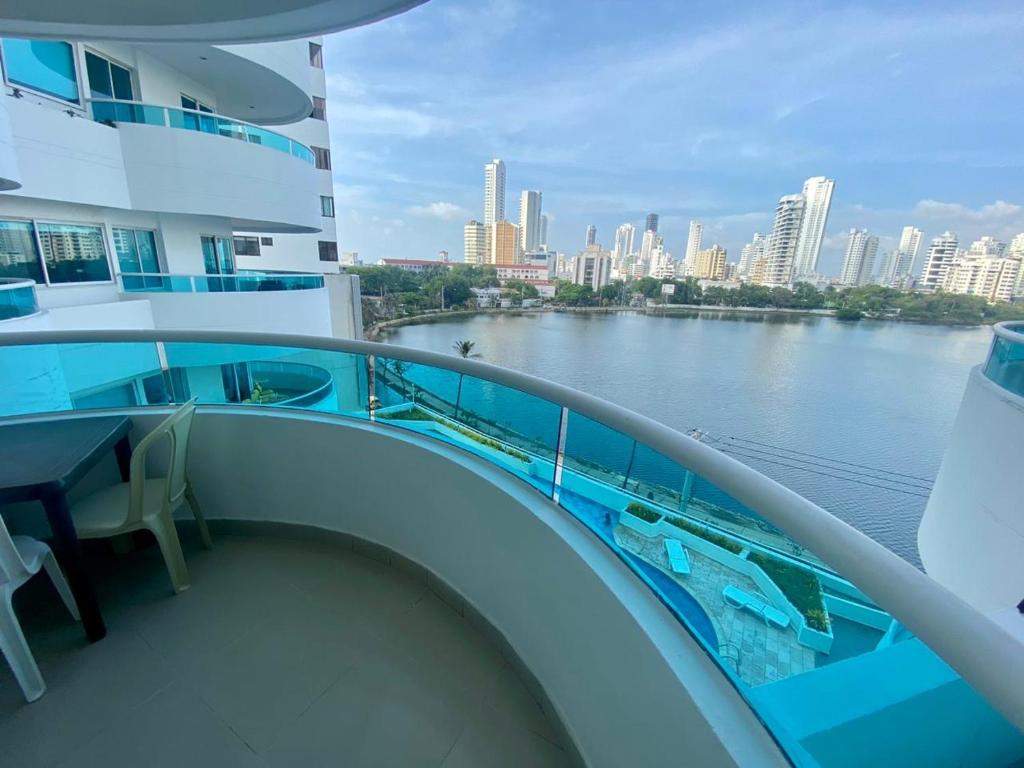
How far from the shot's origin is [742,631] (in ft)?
2.72

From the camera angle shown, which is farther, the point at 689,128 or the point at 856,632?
the point at 689,128

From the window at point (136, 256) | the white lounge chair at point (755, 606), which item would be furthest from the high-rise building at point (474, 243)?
the white lounge chair at point (755, 606)

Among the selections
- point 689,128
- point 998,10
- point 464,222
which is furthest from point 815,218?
point 464,222

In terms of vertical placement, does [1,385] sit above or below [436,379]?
below

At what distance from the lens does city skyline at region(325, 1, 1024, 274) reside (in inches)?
902

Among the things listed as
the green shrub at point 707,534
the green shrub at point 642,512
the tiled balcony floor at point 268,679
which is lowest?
the tiled balcony floor at point 268,679

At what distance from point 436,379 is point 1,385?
222 cm

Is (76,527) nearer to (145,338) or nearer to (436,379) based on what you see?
(145,338)

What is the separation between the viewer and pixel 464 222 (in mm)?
51531

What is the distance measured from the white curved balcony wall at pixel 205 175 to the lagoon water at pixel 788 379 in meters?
9.03

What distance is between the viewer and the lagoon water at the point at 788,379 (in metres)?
18.7

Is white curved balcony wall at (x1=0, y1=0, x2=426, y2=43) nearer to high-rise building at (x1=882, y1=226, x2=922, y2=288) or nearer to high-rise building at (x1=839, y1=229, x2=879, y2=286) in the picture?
high-rise building at (x1=882, y1=226, x2=922, y2=288)

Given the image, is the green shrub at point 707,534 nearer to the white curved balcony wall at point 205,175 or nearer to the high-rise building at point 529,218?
the white curved balcony wall at point 205,175

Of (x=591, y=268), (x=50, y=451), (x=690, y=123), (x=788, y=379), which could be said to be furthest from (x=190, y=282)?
(x=690, y=123)
